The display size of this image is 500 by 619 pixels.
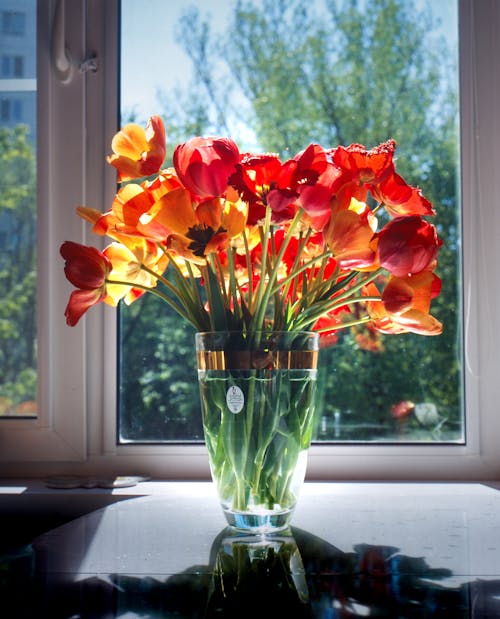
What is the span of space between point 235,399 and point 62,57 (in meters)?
0.79

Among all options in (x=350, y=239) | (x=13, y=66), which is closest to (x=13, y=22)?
(x=13, y=66)

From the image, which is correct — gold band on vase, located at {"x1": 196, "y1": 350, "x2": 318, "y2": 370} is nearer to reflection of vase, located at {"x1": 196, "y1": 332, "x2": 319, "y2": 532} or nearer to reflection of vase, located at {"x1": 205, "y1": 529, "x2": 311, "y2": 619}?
reflection of vase, located at {"x1": 196, "y1": 332, "x2": 319, "y2": 532}

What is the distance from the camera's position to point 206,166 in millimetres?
804

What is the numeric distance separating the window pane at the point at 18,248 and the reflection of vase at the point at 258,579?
25.1 inches

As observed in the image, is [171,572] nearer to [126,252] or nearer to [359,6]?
[126,252]

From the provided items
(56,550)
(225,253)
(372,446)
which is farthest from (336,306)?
(372,446)

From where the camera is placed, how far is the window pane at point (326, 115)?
1.38 meters

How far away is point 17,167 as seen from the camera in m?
1.41

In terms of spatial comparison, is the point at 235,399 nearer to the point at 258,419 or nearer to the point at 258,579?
the point at 258,419

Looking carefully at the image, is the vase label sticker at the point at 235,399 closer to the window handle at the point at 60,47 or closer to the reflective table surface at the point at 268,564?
the reflective table surface at the point at 268,564

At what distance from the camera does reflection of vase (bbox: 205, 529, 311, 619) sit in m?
0.61

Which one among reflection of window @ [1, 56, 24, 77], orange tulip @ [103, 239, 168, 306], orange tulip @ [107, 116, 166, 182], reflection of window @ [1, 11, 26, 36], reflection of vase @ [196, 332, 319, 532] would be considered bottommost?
reflection of vase @ [196, 332, 319, 532]

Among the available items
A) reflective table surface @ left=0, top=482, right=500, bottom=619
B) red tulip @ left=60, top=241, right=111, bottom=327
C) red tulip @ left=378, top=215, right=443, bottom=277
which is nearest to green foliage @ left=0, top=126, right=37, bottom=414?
reflective table surface @ left=0, top=482, right=500, bottom=619

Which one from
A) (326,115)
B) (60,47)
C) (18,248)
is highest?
(60,47)
